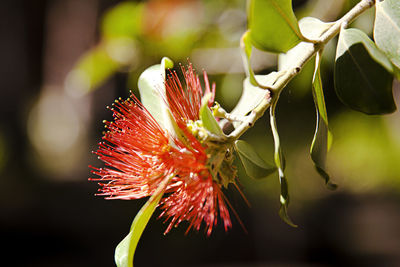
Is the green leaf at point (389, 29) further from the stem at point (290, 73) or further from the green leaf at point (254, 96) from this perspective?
the green leaf at point (254, 96)

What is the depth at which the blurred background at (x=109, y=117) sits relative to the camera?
5.82ft

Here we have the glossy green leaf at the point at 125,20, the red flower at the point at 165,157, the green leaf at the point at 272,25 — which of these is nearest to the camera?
the green leaf at the point at 272,25

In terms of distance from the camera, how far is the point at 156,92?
67cm

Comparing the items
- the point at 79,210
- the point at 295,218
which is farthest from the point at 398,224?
the point at 79,210

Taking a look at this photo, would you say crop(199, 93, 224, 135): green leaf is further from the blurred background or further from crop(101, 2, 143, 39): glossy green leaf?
crop(101, 2, 143, 39): glossy green leaf

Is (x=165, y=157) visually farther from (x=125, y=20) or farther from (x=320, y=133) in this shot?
(x=125, y=20)

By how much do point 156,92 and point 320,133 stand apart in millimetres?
239

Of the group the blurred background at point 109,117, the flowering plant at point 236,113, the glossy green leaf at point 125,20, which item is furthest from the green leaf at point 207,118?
the glossy green leaf at point 125,20

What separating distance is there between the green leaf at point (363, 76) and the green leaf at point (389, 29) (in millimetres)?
19

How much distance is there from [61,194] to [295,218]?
7.10 ft

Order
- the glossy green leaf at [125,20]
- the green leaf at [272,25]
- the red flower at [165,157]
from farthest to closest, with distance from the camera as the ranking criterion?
the glossy green leaf at [125,20]
the red flower at [165,157]
the green leaf at [272,25]

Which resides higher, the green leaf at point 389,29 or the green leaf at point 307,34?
the green leaf at point 307,34

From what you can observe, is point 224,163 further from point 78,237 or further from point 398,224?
point 78,237

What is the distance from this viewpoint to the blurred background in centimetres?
177
